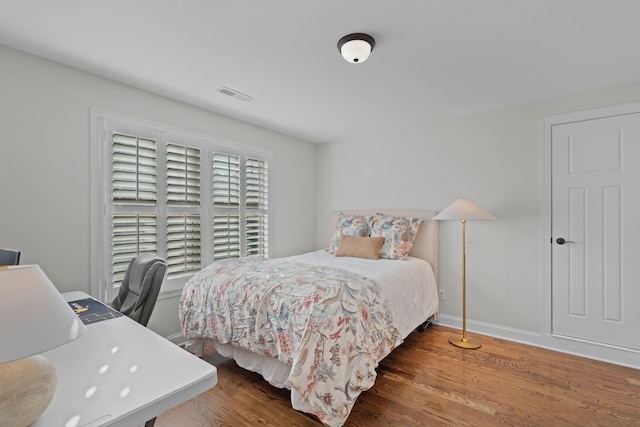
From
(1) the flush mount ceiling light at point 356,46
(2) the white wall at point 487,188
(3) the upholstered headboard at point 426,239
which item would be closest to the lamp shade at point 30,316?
(1) the flush mount ceiling light at point 356,46

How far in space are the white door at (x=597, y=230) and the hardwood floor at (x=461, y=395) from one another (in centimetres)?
39

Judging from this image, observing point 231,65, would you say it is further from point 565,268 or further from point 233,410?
point 565,268

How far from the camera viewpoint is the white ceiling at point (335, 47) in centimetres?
171

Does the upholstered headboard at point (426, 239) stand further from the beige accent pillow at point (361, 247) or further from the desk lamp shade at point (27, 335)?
the desk lamp shade at point (27, 335)

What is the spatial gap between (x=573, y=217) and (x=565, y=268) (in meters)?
0.50

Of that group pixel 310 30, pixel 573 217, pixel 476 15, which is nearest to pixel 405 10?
pixel 476 15

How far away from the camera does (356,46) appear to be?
195cm

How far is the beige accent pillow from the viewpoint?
135 inches

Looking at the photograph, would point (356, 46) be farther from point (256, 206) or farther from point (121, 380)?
point (256, 206)

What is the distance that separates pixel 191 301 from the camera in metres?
2.58

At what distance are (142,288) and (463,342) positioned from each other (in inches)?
114

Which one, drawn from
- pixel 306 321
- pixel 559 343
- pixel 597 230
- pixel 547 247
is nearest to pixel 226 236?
pixel 306 321

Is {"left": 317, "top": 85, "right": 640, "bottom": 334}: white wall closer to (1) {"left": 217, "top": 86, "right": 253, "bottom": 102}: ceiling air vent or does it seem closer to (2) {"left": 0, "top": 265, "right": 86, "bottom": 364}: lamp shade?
(1) {"left": 217, "top": 86, "right": 253, "bottom": 102}: ceiling air vent

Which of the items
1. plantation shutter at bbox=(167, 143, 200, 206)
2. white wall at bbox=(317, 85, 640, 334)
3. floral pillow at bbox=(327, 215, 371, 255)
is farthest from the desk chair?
white wall at bbox=(317, 85, 640, 334)
